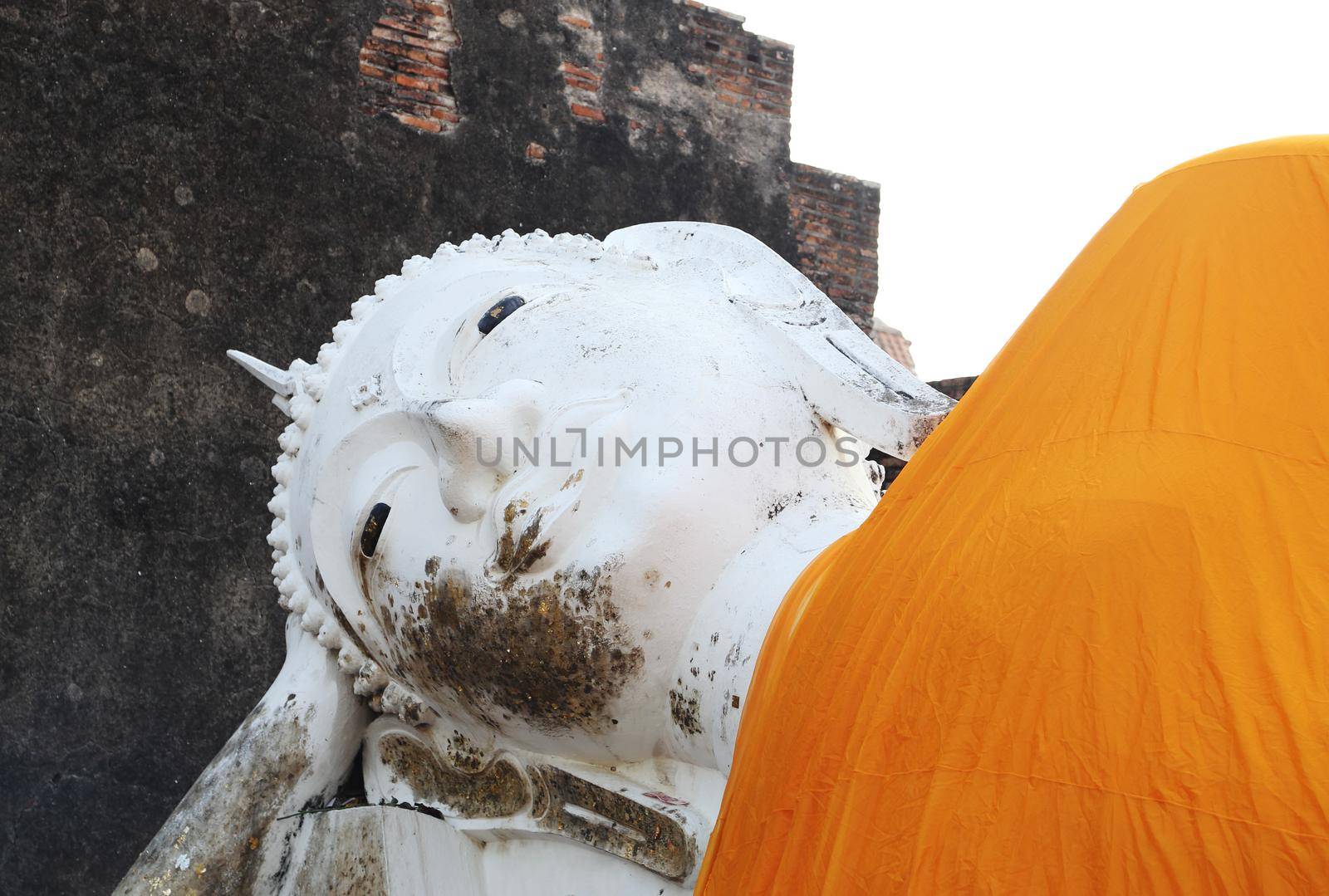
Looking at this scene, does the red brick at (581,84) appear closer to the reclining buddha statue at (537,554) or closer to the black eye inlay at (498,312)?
the reclining buddha statue at (537,554)

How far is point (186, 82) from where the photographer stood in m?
4.23

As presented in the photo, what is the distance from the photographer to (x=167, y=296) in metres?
4.18

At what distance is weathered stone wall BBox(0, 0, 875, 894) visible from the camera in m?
3.92

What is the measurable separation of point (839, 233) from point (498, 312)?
376cm

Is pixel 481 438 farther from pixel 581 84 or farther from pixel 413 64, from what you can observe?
pixel 581 84

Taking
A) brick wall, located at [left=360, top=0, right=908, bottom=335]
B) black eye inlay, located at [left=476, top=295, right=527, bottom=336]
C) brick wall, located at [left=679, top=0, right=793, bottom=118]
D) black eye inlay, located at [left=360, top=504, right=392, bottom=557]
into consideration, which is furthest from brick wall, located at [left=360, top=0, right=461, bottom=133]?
black eye inlay, located at [left=360, top=504, right=392, bottom=557]

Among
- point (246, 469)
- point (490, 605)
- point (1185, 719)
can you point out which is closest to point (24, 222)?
point (246, 469)

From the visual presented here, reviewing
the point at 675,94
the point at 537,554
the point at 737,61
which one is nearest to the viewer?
the point at 537,554

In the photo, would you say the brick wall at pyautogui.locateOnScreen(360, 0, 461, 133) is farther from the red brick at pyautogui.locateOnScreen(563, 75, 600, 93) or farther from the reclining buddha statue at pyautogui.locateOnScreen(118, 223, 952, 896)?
the reclining buddha statue at pyautogui.locateOnScreen(118, 223, 952, 896)

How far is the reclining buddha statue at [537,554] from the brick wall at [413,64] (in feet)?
8.15

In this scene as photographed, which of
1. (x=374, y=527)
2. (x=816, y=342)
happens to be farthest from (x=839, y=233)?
(x=374, y=527)

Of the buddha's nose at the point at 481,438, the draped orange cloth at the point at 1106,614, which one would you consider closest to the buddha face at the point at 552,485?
the buddha's nose at the point at 481,438

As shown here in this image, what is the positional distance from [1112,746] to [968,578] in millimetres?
228

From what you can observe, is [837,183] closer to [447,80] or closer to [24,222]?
[447,80]
